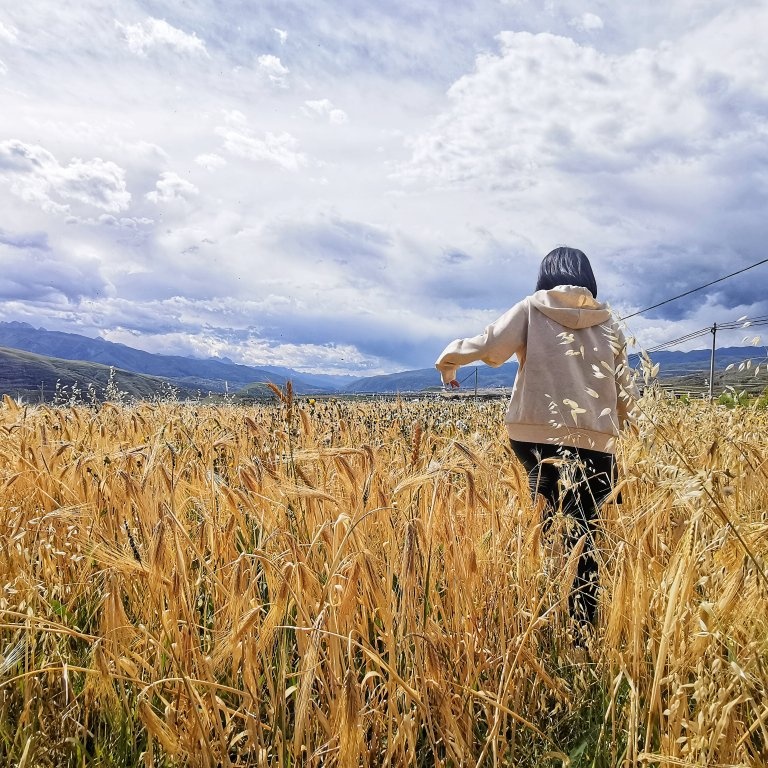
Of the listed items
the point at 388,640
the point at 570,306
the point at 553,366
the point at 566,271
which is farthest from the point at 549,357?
the point at 388,640

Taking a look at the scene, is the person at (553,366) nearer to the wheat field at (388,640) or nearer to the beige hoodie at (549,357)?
the beige hoodie at (549,357)

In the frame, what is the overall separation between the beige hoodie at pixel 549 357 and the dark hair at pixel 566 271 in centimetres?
12

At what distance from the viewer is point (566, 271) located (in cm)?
319

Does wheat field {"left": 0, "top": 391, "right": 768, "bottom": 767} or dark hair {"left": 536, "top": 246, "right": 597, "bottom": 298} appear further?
dark hair {"left": 536, "top": 246, "right": 597, "bottom": 298}

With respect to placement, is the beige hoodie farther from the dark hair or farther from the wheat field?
the wheat field

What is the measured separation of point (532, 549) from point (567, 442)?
3.92 ft

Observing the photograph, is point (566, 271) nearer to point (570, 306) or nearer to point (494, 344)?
point (570, 306)

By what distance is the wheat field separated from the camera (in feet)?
4.01

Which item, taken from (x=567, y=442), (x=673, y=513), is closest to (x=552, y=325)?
(x=567, y=442)

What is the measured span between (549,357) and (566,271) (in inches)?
21.4

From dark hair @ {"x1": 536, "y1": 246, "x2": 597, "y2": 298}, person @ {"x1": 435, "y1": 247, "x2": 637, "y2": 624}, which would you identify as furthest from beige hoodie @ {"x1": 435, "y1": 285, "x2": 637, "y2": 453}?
dark hair @ {"x1": 536, "y1": 246, "x2": 597, "y2": 298}

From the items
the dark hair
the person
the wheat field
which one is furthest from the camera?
the dark hair

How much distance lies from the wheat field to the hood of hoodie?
109 centimetres

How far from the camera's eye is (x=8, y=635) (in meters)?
1.78
